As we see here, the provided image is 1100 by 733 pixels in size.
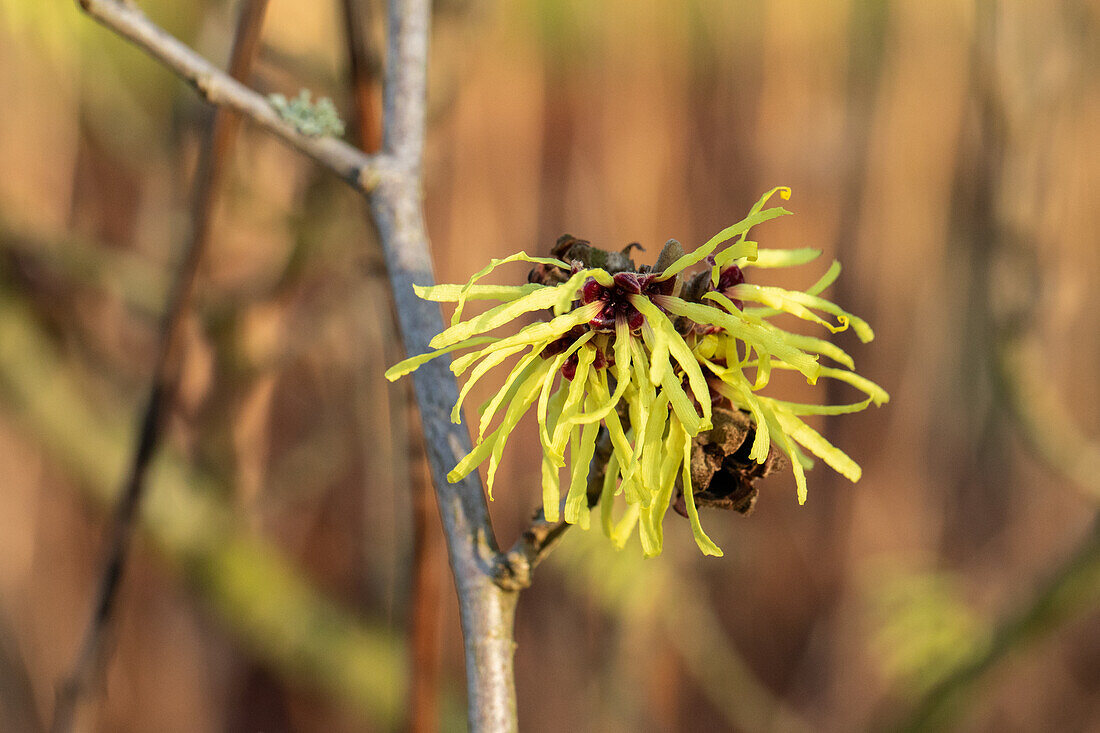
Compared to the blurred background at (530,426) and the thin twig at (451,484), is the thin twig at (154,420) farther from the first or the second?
the thin twig at (451,484)

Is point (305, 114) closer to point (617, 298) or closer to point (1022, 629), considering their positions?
point (617, 298)

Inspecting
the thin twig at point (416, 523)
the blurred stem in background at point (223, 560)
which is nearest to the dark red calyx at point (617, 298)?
the thin twig at point (416, 523)

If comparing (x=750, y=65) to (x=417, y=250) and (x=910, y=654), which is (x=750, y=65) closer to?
(x=417, y=250)

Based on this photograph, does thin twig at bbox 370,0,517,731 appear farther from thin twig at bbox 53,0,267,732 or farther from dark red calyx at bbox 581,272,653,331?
thin twig at bbox 53,0,267,732

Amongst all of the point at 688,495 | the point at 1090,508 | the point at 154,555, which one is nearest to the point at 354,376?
the point at 154,555

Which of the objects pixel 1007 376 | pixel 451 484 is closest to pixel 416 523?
Result: pixel 451 484

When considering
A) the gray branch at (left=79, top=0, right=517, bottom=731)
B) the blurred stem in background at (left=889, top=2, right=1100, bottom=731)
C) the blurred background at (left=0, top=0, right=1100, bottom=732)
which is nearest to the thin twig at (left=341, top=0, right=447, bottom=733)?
the blurred background at (left=0, top=0, right=1100, bottom=732)
